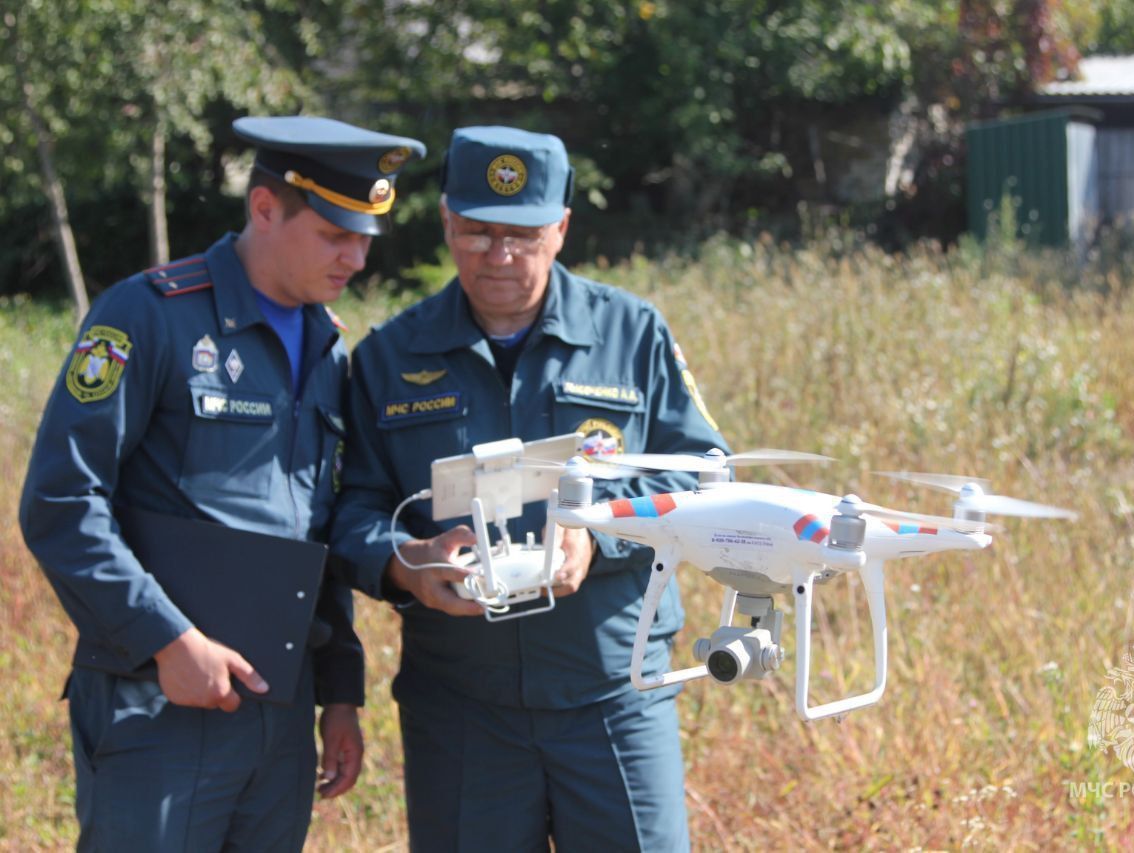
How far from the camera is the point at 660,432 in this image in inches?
108

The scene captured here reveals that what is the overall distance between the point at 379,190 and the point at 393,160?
98 millimetres

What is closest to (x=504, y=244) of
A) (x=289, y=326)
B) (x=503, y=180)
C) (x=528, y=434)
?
(x=503, y=180)

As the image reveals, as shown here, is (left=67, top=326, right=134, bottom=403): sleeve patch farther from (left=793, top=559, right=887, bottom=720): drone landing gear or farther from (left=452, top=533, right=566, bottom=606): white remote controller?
(left=793, top=559, right=887, bottom=720): drone landing gear

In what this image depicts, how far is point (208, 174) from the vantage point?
17.9 metres

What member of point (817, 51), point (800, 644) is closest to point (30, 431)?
point (800, 644)

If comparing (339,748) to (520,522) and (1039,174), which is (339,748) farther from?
(1039,174)

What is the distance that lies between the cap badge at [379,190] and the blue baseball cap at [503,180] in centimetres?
13

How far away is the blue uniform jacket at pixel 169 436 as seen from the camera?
2.36 metres

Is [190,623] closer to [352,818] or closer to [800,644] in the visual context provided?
Result: [800,644]

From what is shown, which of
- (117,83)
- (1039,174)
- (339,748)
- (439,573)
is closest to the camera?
(439,573)

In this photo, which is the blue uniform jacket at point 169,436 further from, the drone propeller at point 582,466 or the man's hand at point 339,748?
the drone propeller at point 582,466

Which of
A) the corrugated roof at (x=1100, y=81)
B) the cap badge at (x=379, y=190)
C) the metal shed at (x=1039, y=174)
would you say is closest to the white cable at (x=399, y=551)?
the cap badge at (x=379, y=190)

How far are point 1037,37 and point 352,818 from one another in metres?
14.8

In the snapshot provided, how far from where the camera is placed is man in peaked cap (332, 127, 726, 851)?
2.61 metres
